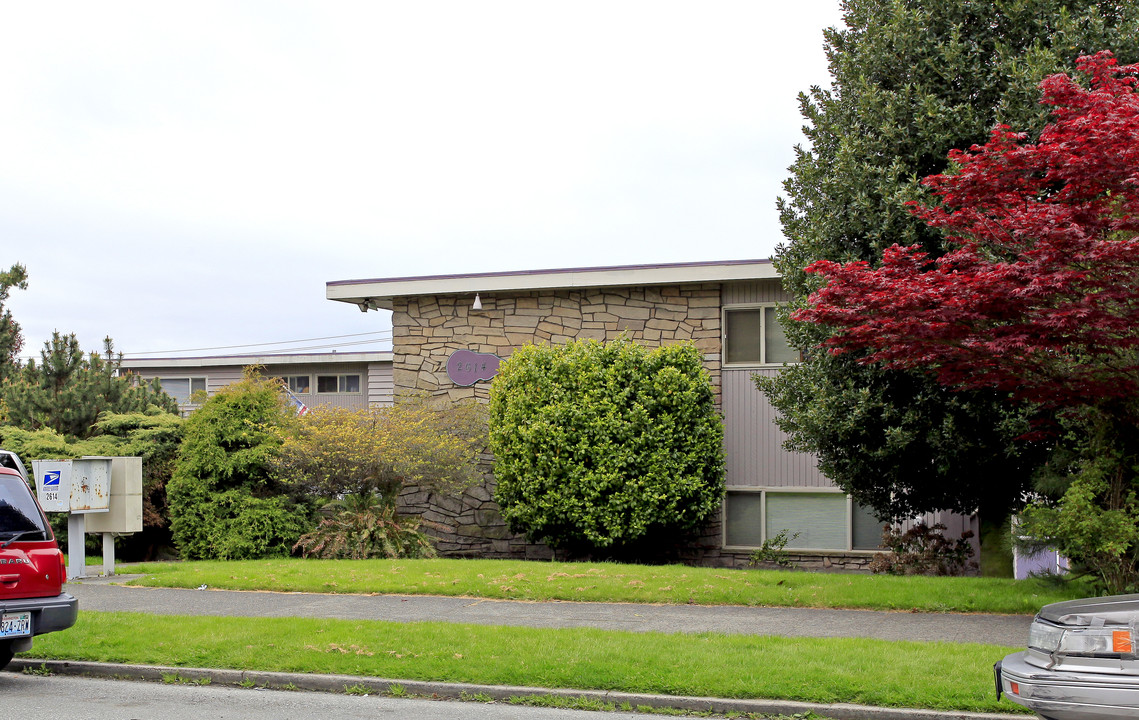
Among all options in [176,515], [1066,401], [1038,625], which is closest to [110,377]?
[176,515]

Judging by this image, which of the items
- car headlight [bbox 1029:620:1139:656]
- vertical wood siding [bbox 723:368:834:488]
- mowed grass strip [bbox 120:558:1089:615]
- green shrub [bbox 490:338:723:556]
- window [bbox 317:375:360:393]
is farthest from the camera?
window [bbox 317:375:360:393]

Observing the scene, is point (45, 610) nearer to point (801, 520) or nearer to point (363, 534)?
point (363, 534)

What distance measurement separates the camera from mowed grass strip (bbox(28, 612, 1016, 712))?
7500 millimetres

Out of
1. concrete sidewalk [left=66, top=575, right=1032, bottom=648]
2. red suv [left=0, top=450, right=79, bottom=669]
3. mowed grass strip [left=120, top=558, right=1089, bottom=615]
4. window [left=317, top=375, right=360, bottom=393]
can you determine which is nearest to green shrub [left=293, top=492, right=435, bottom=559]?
mowed grass strip [left=120, top=558, right=1089, bottom=615]

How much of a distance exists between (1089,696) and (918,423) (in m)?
7.58

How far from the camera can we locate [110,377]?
20.6 metres

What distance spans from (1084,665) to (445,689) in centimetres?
456

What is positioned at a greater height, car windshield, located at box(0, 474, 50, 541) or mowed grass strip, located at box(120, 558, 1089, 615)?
car windshield, located at box(0, 474, 50, 541)

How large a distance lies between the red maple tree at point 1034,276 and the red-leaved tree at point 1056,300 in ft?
0.05

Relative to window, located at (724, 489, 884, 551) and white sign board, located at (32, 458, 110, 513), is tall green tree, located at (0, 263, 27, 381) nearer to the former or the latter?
white sign board, located at (32, 458, 110, 513)

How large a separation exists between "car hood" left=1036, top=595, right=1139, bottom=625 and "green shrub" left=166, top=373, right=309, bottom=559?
13.8 metres

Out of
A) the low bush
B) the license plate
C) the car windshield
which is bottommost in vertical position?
the low bush

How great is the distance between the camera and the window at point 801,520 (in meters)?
18.0

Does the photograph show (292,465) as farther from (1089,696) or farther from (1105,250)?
(1089,696)
